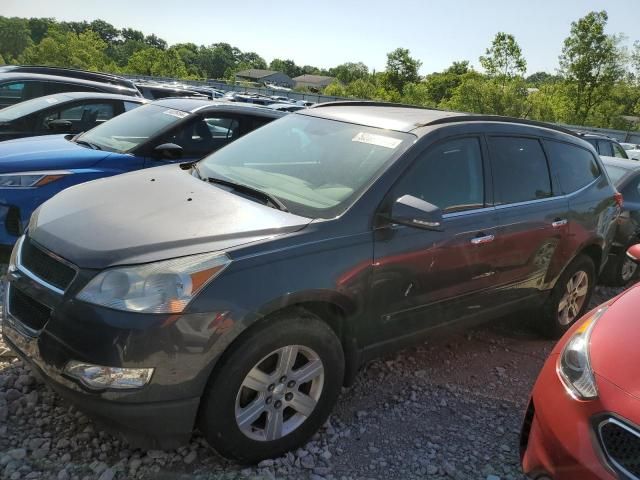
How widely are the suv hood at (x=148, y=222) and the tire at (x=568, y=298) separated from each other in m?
2.75

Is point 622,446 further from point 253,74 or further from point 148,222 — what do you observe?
point 253,74

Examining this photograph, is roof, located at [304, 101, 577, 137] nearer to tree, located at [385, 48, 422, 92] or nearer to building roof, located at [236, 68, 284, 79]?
tree, located at [385, 48, 422, 92]

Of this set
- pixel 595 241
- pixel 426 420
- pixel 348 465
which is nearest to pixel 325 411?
pixel 348 465

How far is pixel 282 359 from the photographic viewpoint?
2625mm

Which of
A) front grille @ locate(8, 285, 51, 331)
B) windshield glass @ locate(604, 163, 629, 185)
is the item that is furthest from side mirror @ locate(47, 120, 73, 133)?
windshield glass @ locate(604, 163, 629, 185)

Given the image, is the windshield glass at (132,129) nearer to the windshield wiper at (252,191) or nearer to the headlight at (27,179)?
the headlight at (27,179)

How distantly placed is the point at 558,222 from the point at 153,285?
315 cm

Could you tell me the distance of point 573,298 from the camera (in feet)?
15.7

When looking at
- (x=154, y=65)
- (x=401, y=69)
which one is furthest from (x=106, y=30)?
(x=401, y=69)

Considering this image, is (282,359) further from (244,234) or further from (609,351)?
(609,351)

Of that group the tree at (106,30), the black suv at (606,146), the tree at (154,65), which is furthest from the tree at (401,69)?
the tree at (106,30)

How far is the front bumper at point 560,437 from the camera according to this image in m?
2.14

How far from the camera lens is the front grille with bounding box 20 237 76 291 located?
2438 mm

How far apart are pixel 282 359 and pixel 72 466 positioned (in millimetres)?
1083
